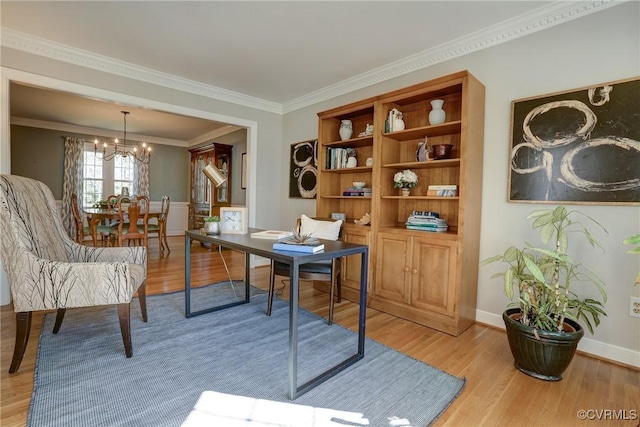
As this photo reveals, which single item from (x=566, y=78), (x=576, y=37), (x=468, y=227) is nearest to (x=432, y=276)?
(x=468, y=227)

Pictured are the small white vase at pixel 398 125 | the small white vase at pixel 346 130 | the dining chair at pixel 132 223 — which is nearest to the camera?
the small white vase at pixel 398 125

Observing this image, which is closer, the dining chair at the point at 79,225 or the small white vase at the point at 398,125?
the small white vase at the point at 398,125

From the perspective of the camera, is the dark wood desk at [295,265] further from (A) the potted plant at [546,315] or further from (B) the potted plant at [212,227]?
(A) the potted plant at [546,315]

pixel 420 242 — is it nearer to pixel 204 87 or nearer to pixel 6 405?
pixel 6 405

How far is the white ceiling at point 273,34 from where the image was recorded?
88.0 inches

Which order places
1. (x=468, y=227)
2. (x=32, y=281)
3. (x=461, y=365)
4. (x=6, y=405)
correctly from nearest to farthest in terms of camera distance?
(x=6, y=405) < (x=32, y=281) < (x=461, y=365) < (x=468, y=227)

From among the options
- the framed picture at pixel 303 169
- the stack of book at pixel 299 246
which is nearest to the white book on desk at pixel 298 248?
the stack of book at pixel 299 246

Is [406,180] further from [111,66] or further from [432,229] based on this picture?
[111,66]

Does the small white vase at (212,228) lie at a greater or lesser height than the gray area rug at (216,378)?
greater

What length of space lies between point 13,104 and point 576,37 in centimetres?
733

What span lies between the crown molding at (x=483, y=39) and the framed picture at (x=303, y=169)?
823 mm

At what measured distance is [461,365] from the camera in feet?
6.14

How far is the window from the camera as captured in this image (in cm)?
643

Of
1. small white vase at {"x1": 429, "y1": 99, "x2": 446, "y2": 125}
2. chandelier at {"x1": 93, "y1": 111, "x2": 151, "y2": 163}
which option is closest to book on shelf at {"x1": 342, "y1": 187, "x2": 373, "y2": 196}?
small white vase at {"x1": 429, "y1": 99, "x2": 446, "y2": 125}
